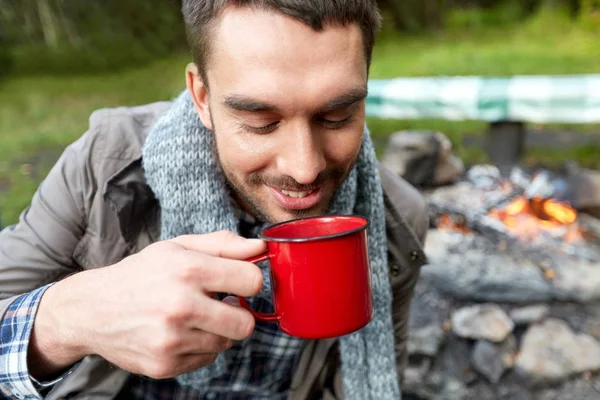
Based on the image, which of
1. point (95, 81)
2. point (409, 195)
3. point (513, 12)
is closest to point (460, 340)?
point (409, 195)

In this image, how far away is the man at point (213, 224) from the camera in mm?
1201

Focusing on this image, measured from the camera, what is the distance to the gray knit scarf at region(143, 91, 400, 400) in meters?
1.91

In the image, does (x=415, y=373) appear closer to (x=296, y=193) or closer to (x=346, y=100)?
(x=296, y=193)

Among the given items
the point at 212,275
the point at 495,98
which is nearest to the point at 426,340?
the point at 212,275

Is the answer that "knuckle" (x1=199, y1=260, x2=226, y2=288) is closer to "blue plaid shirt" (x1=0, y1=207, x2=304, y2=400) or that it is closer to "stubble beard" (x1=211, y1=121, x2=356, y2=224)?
"stubble beard" (x1=211, y1=121, x2=356, y2=224)

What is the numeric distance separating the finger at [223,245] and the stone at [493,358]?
2.30 metres

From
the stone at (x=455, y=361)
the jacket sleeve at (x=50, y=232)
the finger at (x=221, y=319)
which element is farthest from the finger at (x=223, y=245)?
the stone at (x=455, y=361)

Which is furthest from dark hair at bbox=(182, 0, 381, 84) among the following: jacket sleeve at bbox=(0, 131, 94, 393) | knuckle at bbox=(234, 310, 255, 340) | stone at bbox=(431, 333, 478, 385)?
stone at bbox=(431, 333, 478, 385)

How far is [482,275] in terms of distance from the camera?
3527 millimetres

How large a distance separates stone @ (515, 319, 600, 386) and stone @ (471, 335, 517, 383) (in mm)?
55

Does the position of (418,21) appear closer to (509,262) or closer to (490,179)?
(490,179)

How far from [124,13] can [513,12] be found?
8.78 m

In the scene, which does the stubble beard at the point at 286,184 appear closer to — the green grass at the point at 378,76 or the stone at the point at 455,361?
the stone at the point at 455,361

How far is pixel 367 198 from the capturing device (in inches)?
82.9
